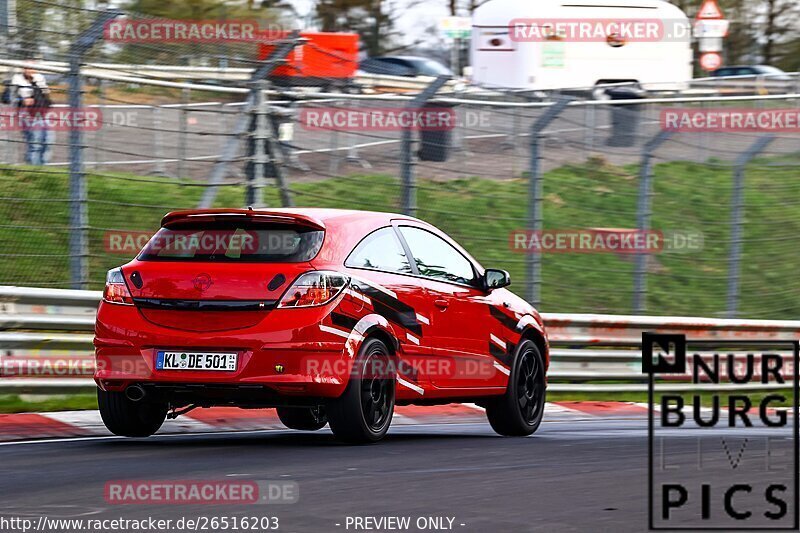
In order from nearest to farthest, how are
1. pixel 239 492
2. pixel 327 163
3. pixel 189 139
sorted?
pixel 239 492 < pixel 189 139 < pixel 327 163

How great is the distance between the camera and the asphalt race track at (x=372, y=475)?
6.66 metres

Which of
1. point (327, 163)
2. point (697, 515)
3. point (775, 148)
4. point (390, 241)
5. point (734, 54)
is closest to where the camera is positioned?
point (697, 515)

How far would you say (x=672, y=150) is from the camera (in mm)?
16609

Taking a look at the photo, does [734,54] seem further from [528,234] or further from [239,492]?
[239,492]

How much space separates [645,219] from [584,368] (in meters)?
1.73

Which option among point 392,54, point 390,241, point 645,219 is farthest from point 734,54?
point 390,241

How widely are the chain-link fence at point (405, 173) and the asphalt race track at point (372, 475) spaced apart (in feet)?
10.3

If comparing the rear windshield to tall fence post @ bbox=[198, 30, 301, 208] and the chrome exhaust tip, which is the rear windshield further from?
tall fence post @ bbox=[198, 30, 301, 208]

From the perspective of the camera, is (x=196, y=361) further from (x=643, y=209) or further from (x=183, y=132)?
(x=643, y=209)

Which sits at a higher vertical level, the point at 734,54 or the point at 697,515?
the point at 734,54

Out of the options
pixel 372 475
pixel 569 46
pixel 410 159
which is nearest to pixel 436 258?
pixel 372 475

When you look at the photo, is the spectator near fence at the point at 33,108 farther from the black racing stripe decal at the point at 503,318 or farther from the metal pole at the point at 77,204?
the black racing stripe decal at the point at 503,318

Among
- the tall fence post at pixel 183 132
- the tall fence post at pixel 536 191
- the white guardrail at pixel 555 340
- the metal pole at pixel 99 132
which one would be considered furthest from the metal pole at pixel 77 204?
the tall fence post at pixel 536 191

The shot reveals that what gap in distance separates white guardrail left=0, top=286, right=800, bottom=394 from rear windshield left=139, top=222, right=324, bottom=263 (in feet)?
7.91
